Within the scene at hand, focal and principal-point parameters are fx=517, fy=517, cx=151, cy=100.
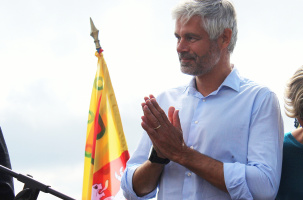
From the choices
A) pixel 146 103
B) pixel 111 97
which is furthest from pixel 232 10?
pixel 111 97

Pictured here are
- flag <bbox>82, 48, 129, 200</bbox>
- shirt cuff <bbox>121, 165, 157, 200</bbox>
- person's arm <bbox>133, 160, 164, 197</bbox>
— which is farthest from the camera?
flag <bbox>82, 48, 129, 200</bbox>

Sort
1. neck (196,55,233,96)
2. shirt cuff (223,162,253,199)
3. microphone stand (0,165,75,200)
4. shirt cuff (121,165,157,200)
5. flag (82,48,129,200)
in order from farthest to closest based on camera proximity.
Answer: flag (82,48,129,200)
neck (196,55,233,96)
shirt cuff (121,165,157,200)
shirt cuff (223,162,253,199)
microphone stand (0,165,75,200)

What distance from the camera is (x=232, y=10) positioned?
139 inches

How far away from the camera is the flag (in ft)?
19.2

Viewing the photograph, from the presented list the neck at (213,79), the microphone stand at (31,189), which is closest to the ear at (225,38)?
the neck at (213,79)

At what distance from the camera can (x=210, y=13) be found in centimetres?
342

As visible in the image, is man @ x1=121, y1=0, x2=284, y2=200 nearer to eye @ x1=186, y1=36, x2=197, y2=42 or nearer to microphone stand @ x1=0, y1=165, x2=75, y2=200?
eye @ x1=186, y1=36, x2=197, y2=42

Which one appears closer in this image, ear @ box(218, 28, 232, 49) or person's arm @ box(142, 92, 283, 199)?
person's arm @ box(142, 92, 283, 199)

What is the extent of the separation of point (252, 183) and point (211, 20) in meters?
1.11

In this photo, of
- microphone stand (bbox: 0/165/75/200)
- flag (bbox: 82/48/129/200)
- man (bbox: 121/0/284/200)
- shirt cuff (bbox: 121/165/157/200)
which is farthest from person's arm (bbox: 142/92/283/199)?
flag (bbox: 82/48/129/200)

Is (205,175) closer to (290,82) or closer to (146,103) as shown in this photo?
(146,103)

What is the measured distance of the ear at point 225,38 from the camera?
11.4ft

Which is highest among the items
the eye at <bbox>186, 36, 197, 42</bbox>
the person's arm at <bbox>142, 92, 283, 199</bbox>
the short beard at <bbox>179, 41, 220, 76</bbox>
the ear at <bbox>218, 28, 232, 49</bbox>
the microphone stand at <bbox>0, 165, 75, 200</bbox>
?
the eye at <bbox>186, 36, 197, 42</bbox>

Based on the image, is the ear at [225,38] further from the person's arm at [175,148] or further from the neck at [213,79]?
the person's arm at [175,148]
